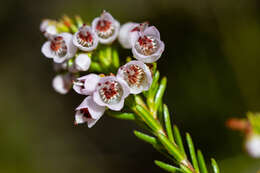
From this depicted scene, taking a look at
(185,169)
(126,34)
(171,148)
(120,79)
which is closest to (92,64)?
(126,34)

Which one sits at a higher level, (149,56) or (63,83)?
(63,83)

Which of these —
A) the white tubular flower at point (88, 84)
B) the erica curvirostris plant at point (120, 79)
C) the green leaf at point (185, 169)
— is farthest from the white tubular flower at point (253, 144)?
the white tubular flower at point (88, 84)

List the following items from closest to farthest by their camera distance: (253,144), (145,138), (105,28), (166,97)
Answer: (253,144) → (145,138) → (105,28) → (166,97)

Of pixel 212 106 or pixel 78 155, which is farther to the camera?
pixel 78 155

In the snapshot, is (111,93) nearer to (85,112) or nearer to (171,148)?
(85,112)

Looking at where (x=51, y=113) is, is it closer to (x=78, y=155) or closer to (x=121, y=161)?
(x=78, y=155)

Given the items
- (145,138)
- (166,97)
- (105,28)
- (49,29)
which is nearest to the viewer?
(145,138)

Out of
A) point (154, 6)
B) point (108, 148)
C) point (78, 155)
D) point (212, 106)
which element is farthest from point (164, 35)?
point (78, 155)
